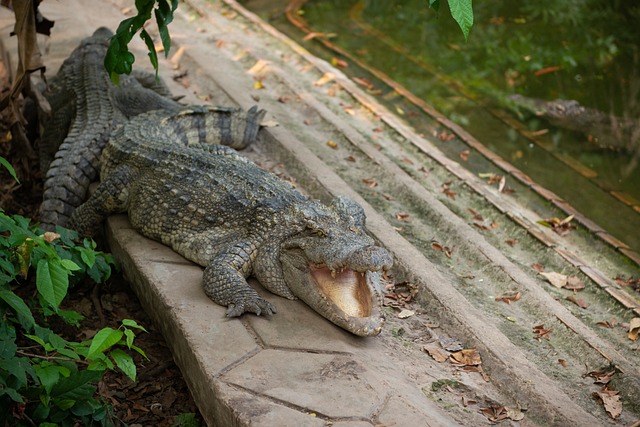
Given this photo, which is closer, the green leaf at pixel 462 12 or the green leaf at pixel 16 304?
the green leaf at pixel 462 12

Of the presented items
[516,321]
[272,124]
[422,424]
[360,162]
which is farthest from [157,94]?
[422,424]

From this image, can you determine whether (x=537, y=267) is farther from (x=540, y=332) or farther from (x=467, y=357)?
(x=467, y=357)

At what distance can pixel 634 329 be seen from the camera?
5352 mm

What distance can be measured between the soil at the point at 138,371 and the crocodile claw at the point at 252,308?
680 millimetres

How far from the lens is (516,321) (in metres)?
5.22

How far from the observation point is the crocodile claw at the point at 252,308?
4562 millimetres

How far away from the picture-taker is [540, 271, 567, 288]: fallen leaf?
5.87 m

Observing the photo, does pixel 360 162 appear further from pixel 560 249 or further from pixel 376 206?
pixel 560 249

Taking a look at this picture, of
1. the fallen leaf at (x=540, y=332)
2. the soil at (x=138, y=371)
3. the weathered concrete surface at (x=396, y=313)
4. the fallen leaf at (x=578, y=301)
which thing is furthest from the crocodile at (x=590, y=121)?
the soil at (x=138, y=371)

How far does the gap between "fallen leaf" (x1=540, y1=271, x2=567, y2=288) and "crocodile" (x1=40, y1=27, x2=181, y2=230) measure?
3.56m

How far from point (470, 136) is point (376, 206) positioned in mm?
2521

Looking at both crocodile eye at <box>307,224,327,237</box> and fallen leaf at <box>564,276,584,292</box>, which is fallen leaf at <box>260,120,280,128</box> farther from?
fallen leaf at <box>564,276,584,292</box>

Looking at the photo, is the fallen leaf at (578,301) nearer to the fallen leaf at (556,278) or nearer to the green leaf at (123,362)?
the fallen leaf at (556,278)

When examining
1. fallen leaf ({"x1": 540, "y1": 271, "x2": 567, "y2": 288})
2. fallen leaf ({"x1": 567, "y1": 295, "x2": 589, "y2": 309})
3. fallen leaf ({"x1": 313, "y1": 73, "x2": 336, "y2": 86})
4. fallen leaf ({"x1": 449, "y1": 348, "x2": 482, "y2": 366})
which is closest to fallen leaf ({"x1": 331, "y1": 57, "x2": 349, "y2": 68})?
fallen leaf ({"x1": 313, "y1": 73, "x2": 336, "y2": 86})
